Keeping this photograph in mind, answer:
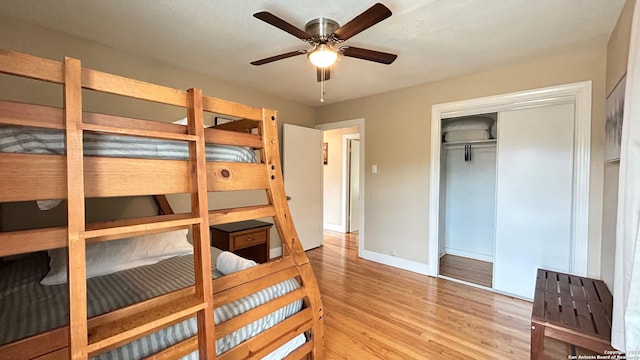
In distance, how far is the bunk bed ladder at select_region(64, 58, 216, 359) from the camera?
691 millimetres

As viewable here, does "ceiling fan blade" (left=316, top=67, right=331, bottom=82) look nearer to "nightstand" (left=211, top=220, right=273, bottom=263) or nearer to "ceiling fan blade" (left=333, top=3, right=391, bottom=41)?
"ceiling fan blade" (left=333, top=3, right=391, bottom=41)

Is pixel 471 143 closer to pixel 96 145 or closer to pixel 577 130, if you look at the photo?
pixel 577 130

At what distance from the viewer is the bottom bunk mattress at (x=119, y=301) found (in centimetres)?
96

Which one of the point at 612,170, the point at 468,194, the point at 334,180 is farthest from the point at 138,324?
the point at 334,180

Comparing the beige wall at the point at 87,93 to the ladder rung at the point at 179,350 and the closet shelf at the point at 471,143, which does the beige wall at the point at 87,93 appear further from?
the closet shelf at the point at 471,143

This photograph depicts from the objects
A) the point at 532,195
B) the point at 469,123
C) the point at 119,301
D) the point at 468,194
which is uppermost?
the point at 469,123

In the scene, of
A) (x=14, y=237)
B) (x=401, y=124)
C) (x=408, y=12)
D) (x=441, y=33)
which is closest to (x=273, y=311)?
(x=14, y=237)

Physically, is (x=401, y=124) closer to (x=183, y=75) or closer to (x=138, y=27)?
(x=183, y=75)

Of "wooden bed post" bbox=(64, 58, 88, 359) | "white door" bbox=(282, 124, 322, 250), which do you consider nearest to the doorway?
"white door" bbox=(282, 124, 322, 250)

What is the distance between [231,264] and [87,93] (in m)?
2.10

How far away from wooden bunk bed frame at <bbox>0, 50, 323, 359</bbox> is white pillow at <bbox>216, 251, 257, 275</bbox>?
0.29 m

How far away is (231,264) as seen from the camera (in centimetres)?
148

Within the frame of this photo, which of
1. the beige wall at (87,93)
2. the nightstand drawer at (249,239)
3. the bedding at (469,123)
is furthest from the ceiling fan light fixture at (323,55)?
the bedding at (469,123)

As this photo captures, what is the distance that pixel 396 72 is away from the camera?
282 cm
